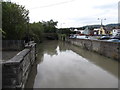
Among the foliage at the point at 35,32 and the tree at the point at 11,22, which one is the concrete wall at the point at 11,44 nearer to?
the tree at the point at 11,22

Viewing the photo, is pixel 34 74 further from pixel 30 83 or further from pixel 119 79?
pixel 119 79

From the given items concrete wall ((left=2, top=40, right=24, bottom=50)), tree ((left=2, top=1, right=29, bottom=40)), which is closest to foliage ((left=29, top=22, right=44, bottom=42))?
tree ((left=2, top=1, right=29, bottom=40))

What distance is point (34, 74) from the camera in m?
9.87

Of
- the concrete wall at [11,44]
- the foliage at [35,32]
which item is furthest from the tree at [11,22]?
the foliage at [35,32]

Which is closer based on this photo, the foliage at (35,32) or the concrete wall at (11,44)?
the concrete wall at (11,44)

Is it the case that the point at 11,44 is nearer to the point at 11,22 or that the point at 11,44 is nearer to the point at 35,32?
the point at 11,22

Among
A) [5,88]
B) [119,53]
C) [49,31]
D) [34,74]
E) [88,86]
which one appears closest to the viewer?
[5,88]

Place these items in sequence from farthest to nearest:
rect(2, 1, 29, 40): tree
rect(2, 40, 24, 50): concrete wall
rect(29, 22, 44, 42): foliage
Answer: rect(29, 22, 44, 42): foliage → rect(2, 1, 29, 40): tree → rect(2, 40, 24, 50): concrete wall

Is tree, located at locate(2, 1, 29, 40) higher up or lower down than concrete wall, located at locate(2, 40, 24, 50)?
higher up

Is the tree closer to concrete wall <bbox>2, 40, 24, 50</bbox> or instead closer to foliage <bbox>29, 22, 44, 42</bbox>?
concrete wall <bbox>2, 40, 24, 50</bbox>

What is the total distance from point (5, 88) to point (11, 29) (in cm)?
1274

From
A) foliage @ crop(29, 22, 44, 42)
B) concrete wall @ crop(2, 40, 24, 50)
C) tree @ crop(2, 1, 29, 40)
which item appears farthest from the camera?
foliage @ crop(29, 22, 44, 42)

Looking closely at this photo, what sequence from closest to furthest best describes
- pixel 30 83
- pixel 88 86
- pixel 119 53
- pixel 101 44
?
1. pixel 88 86
2. pixel 30 83
3. pixel 119 53
4. pixel 101 44

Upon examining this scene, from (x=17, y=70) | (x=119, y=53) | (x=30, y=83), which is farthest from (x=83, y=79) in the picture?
(x=119, y=53)
